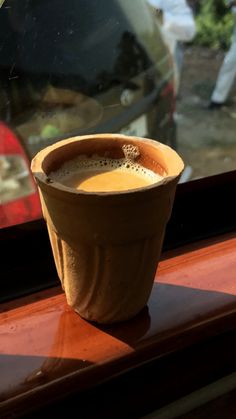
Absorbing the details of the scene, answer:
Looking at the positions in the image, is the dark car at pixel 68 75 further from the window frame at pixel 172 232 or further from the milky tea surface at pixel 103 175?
the milky tea surface at pixel 103 175

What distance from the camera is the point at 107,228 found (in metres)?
0.59

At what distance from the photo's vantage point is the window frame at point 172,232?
794 mm

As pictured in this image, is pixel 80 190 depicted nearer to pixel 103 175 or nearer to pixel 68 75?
pixel 103 175

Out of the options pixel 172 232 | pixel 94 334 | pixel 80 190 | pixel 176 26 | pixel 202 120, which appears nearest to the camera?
pixel 80 190

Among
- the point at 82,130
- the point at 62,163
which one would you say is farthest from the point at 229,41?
the point at 62,163

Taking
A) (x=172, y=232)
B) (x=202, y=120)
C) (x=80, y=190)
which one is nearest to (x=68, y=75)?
(x=172, y=232)

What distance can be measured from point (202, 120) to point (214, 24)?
514mm

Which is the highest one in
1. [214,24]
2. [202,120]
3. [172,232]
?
[214,24]

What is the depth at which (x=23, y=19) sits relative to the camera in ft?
2.56

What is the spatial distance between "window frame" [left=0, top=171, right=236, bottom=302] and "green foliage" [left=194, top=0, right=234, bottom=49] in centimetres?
43

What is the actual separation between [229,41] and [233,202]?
0.74 metres

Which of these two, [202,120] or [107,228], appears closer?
[107,228]

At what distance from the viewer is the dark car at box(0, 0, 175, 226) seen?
0.80 meters

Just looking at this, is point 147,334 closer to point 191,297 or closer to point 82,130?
point 191,297
